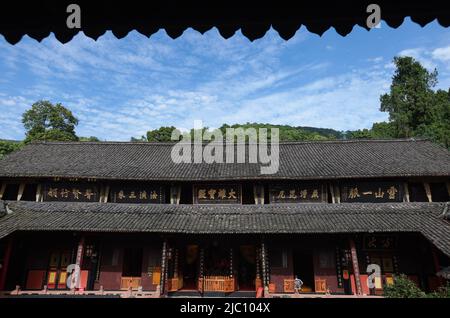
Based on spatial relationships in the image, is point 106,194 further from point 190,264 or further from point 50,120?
point 50,120

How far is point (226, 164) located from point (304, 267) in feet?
22.3

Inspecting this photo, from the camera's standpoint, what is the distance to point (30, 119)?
44.1m

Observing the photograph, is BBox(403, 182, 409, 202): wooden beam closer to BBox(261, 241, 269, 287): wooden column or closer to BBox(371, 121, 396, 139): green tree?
BBox(261, 241, 269, 287): wooden column

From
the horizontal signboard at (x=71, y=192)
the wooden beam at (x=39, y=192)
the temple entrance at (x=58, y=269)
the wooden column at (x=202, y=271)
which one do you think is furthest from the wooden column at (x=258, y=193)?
the wooden beam at (x=39, y=192)

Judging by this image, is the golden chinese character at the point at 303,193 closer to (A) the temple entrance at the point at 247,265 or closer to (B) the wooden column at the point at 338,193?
(B) the wooden column at the point at 338,193

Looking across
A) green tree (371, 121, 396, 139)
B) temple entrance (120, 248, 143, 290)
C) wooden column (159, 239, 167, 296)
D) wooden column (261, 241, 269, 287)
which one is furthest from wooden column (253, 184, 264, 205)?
green tree (371, 121, 396, 139)

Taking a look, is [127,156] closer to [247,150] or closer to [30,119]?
[247,150]

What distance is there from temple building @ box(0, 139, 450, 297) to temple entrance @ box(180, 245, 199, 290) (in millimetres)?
61

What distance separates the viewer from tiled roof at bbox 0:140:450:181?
14773 mm

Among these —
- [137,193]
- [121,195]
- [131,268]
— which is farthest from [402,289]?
[121,195]

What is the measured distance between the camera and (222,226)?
516 inches

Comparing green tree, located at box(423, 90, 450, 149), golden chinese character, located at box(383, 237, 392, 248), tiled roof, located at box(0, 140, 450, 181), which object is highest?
green tree, located at box(423, 90, 450, 149)

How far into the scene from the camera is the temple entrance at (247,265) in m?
15.6

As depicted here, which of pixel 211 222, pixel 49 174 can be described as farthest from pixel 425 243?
pixel 49 174
